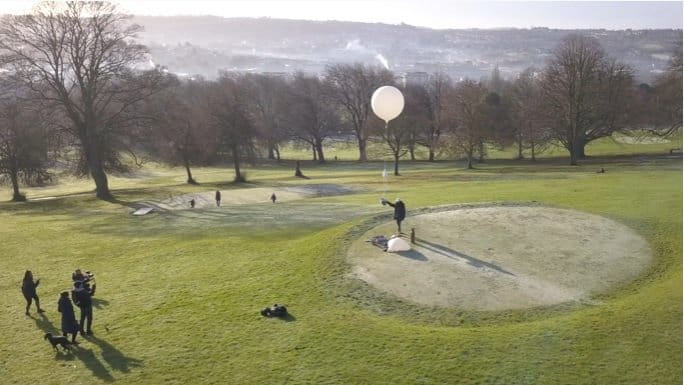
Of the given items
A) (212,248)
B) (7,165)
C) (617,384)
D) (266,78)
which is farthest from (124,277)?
(266,78)

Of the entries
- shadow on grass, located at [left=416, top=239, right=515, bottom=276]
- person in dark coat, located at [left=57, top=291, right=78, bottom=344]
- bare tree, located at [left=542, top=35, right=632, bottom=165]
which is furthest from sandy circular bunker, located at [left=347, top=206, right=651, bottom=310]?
bare tree, located at [left=542, top=35, right=632, bottom=165]

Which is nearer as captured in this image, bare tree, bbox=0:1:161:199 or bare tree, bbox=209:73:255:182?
bare tree, bbox=0:1:161:199

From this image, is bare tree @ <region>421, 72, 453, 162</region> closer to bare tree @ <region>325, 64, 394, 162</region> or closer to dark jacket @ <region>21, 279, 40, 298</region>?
bare tree @ <region>325, 64, 394, 162</region>

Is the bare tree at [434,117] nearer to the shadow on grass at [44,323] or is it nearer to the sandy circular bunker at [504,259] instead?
the sandy circular bunker at [504,259]

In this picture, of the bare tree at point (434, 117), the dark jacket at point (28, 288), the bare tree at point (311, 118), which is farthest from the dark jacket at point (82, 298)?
the bare tree at point (311, 118)

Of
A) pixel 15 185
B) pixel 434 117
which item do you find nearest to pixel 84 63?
pixel 15 185

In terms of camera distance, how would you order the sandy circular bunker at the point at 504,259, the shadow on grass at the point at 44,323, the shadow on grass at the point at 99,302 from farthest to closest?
the shadow on grass at the point at 99,302 < the sandy circular bunker at the point at 504,259 < the shadow on grass at the point at 44,323
